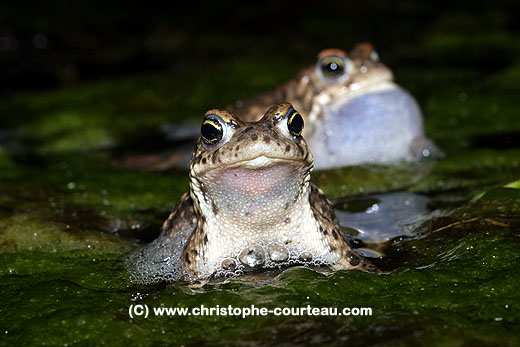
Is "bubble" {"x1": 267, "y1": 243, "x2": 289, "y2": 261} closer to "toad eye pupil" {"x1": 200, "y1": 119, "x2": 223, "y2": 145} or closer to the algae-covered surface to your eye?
the algae-covered surface

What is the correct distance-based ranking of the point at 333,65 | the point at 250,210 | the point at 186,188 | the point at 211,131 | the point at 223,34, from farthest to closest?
the point at 223,34 < the point at 333,65 < the point at 186,188 < the point at 250,210 < the point at 211,131

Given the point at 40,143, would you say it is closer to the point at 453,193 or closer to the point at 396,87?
the point at 396,87

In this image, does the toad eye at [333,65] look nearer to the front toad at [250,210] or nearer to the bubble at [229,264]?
the front toad at [250,210]

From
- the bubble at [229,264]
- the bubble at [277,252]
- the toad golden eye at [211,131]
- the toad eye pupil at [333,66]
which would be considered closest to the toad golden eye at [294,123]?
the toad golden eye at [211,131]

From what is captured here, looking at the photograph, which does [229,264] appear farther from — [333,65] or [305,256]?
[333,65]

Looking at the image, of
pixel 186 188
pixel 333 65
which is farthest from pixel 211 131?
pixel 333 65

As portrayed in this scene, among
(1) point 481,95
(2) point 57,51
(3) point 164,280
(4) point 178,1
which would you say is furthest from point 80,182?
(4) point 178,1

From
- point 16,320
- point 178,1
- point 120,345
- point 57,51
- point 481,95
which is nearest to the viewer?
point 120,345
